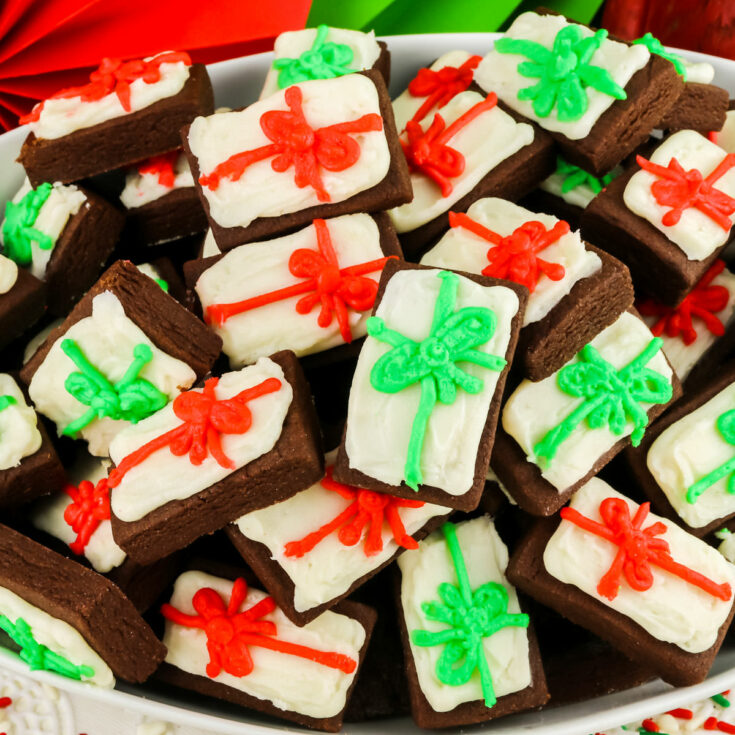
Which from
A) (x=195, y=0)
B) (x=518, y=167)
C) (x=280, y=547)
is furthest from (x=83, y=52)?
(x=280, y=547)

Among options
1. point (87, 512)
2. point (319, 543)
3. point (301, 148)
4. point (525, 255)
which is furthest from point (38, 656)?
point (525, 255)

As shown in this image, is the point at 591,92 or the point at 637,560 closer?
the point at 637,560

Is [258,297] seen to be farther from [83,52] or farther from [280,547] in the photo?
[83,52]

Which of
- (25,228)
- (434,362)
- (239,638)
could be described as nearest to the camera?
(434,362)

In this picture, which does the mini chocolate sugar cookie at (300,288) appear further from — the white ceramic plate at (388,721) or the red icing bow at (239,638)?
the white ceramic plate at (388,721)

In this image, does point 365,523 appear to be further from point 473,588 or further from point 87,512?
point 87,512

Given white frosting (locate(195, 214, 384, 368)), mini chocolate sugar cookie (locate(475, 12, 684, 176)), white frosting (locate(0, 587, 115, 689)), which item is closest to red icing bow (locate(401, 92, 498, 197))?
mini chocolate sugar cookie (locate(475, 12, 684, 176))
